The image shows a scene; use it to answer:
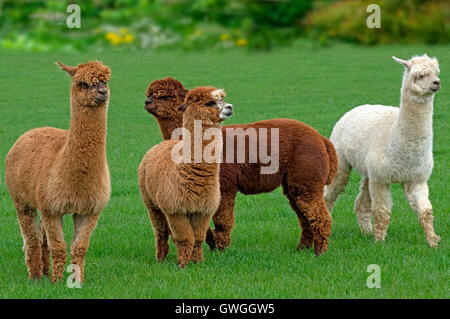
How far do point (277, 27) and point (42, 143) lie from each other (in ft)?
17.1

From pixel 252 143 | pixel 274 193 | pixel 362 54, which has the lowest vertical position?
pixel 274 193

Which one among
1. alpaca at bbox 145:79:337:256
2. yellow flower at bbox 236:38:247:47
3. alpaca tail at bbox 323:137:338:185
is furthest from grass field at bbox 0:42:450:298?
alpaca tail at bbox 323:137:338:185

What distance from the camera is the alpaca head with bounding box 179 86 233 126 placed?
237 inches

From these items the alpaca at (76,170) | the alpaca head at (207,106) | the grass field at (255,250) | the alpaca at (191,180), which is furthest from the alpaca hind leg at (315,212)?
the alpaca at (76,170)

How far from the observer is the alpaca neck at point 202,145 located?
608 cm

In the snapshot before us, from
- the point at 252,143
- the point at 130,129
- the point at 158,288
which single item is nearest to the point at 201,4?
the point at 158,288

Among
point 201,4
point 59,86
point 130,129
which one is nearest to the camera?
point 201,4

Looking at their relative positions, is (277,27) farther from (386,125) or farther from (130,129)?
(130,129)

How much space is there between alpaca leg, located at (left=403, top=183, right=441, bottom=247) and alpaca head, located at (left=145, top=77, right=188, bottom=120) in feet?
9.15

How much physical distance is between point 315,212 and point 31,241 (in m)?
2.85

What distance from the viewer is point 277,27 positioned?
104cm

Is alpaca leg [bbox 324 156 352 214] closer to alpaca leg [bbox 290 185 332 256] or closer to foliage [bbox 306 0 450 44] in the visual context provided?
alpaca leg [bbox 290 185 332 256]

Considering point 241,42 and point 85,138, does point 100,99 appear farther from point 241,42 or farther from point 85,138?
point 241,42
